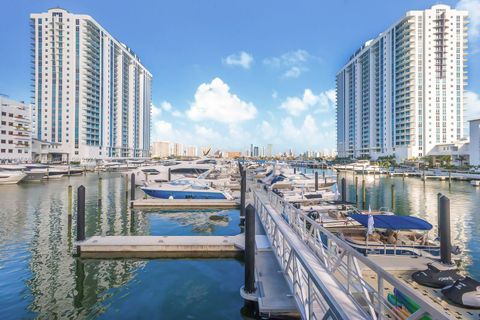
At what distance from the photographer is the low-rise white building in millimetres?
79688

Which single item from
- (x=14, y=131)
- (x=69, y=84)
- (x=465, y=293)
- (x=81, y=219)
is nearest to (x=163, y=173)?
(x=81, y=219)

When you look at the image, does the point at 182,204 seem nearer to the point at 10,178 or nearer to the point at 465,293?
the point at 465,293

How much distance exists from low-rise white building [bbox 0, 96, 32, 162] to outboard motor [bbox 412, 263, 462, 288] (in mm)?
98380

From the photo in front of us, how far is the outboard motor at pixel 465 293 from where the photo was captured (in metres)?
8.88

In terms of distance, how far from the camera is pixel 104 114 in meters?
127

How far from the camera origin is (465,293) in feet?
29.6

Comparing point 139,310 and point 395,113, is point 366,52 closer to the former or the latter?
point 395,113

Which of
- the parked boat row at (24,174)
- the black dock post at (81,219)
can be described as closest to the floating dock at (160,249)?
the black dock post at (81,219)

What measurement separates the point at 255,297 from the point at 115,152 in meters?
141

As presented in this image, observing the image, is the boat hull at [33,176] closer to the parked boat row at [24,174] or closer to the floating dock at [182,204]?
the parked boat row at [24,174]

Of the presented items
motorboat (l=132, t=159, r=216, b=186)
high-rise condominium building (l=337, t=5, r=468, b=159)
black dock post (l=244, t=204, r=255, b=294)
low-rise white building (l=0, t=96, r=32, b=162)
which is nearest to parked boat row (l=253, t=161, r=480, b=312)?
black dock post (l=244, t=204, r=255, b=294)

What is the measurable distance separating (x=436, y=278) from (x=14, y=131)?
105 metres

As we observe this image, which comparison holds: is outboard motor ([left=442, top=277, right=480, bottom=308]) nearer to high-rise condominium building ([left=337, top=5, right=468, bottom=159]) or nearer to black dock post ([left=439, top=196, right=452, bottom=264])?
black dock post ([left=439, top=196, right=452, bottom=264])

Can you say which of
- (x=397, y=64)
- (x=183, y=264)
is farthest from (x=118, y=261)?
(x=397, y=64)
